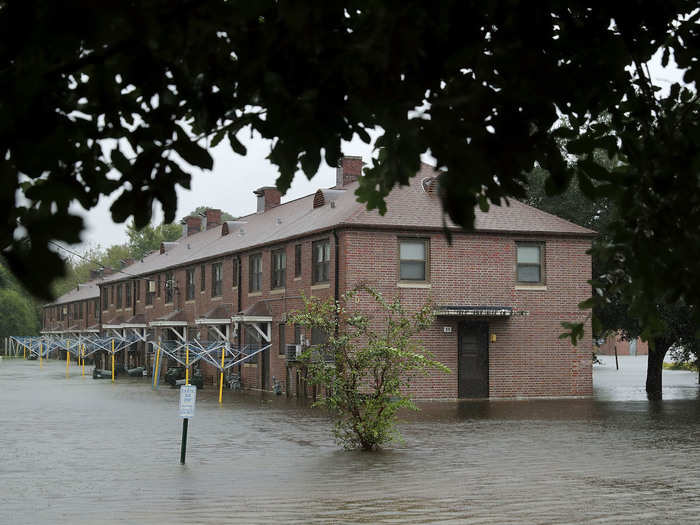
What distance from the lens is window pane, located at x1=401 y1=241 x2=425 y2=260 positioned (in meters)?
32.1

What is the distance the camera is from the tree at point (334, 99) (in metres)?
3.59

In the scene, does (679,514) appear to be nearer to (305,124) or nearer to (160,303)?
(305,124)

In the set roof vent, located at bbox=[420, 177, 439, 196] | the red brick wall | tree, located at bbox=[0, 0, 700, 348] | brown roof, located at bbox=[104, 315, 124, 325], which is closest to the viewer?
tree, located at bbox=[0, 0, 700, 348]

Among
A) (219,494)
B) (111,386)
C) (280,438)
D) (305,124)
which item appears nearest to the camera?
(305,124)

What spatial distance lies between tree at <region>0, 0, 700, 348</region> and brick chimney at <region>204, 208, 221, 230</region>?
50695 mm

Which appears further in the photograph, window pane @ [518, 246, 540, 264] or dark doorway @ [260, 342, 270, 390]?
dark doorway @ [260, 342, 270, 390]

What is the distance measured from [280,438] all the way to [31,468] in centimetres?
586

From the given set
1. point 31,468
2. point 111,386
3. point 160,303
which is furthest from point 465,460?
point 160,303

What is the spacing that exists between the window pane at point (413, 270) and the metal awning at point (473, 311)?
125cm

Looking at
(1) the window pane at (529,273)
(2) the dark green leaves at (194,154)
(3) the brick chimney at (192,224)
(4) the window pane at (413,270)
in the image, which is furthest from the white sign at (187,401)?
(3) the brick chimney at (192,224)

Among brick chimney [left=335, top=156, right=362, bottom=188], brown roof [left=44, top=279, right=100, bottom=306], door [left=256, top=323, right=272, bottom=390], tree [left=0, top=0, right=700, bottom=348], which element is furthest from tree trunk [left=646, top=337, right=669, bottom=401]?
brown roof [left=44, top=279, right=100, bottom=306]

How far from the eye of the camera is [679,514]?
1084 cm

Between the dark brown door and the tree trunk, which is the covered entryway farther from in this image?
the tree trunk

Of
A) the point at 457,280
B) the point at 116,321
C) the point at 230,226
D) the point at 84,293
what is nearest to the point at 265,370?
the point at 457,280
